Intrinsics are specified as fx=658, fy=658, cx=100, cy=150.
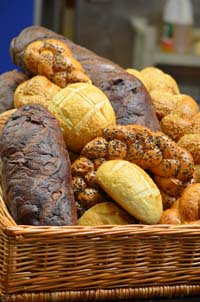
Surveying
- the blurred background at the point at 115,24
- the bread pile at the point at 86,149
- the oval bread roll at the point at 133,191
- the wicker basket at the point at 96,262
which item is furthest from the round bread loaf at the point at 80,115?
the blurred background at the point at 115,24

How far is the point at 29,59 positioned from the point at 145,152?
398mm

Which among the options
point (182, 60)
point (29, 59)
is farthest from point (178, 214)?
point (182, 60)

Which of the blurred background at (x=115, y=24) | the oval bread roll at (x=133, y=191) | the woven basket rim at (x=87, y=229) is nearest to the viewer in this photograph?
the woven basket rim at (x=87, y=229)

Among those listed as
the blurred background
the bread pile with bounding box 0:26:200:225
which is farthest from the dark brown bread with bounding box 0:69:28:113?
the blurred background

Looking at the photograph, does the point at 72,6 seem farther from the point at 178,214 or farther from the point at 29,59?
the point at 178,214

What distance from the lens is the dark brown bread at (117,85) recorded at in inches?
51.9

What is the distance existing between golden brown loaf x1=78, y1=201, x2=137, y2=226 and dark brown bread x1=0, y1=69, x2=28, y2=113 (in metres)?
0.42

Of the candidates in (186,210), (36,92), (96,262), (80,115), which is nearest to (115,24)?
(36,92)

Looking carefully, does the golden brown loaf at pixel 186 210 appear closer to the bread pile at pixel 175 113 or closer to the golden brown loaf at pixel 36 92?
the bread pile at pixel 175 113

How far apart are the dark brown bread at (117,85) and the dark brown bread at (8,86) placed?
24mm

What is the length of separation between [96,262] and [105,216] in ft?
0.33

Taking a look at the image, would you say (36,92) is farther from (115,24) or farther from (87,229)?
(115,24)

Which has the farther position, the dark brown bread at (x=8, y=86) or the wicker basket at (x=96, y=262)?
the dark brown bread at (x=8, y=86)

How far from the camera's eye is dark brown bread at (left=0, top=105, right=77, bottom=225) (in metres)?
1.03
